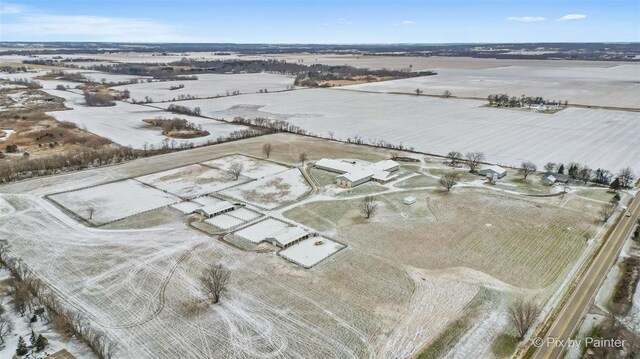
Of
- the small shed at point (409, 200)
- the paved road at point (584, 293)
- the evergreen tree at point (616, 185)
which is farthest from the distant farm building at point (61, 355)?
the evergreen tree at point (616, 185)

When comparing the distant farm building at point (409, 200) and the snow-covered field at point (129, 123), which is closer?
the distant farm building at point (409, 200)

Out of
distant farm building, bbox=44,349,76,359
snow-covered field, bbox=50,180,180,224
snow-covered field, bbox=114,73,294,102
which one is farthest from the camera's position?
snow-covered field, bbox=114,73,294,102

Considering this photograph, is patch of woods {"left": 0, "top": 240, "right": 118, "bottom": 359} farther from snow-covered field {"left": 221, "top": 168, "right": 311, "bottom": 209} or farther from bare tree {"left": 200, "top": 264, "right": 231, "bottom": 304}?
snow-covered field {"left": 221, "top": 168, "right": 311, "bottom": 209}

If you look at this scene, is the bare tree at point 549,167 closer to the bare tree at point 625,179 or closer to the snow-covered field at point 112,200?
the bare tree at point 625,179

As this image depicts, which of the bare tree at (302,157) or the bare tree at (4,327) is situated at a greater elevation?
the bare tree at (302,157)

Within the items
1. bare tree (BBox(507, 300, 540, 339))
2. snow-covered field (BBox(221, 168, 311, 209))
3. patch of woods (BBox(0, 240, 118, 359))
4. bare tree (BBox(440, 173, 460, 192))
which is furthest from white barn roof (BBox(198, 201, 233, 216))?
bare tree (BBox(507, 300, 540, 339))

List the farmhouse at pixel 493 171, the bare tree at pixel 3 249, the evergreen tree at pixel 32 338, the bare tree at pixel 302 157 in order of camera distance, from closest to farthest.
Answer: the evergreen tree at pixel 32 338 < the bare tree at pixel 3 249 < the farmhouse at pixel 493 171 < the bare tree at pixel 302 157
